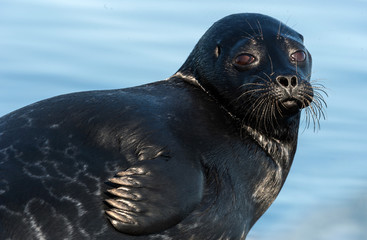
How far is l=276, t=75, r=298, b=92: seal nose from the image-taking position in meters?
9.92

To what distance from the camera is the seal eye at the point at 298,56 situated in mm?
10516

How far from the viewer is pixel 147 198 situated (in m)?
9.12

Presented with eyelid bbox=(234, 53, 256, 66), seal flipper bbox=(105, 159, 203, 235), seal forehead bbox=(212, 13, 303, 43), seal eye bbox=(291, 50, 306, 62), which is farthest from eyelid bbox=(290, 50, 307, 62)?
seal flipper bbox=(105, 159, 203, 235)

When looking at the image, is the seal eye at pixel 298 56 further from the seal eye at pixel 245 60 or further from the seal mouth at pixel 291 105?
the seal mouth at pixel 291 105

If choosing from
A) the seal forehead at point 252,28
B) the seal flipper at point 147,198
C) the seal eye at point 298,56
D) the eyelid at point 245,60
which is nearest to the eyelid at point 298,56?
the seal eye at point 298,56

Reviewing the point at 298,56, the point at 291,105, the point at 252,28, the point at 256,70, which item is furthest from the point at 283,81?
the point at 252,28

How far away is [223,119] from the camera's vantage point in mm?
10359

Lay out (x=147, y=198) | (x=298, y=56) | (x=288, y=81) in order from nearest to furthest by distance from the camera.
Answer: (x=147, y=198) < (x=288, y=81) < (x=298, y=56)

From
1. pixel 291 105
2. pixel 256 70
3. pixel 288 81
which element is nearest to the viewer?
pixel 288 81

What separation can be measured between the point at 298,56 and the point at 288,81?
73 cm

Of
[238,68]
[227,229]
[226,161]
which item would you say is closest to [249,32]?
[238,68]

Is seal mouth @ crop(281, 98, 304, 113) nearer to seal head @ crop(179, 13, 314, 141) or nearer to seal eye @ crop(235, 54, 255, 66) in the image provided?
seal head @ crop(179, 13, 314, 141)

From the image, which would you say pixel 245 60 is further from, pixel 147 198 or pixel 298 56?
pixel 147 198

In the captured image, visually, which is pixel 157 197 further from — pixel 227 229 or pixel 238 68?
pixel 238 68
